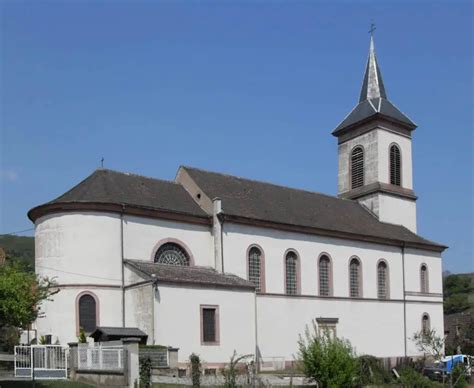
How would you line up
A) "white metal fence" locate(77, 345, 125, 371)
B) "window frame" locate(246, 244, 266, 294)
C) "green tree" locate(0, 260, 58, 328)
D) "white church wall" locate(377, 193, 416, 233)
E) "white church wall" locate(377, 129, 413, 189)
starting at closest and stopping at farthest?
1. "green tree" locate(0, 260, 58, 328)
2. "white metal fence" locate(77, 345, 125, 371)
3. "window frame" locate(246, 244, 266, 294)
4. "white church wall" locate(377, 193, 416, 233)
5. "white church wall" locate(377, 129, 413, 189)

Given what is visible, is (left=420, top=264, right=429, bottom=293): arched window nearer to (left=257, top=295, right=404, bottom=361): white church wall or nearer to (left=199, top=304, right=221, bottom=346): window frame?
(left=257, top=295, right=404, bottom=361): white church wall

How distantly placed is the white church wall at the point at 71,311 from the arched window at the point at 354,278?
57.6ft

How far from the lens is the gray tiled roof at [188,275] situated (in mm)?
32938

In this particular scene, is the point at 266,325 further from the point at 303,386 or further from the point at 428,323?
the point at 428,323

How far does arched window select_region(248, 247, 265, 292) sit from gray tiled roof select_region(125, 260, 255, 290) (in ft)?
6.69

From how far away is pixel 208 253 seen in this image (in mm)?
Result: 38375

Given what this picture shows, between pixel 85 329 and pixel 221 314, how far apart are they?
276 inches

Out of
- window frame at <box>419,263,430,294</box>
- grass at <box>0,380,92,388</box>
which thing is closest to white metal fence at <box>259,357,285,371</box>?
grass at <box>0,380,92,388</box>

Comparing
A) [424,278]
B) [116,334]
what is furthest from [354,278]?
[116,334]

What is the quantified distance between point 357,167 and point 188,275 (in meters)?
23.7

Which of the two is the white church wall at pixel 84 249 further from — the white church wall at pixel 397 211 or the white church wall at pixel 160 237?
the white church wall at pixel 397 211

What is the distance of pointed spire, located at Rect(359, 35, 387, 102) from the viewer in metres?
55.1

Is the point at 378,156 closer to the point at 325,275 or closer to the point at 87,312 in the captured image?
the point at 325,275

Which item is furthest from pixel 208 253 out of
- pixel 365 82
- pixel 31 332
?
pixel 365 82
